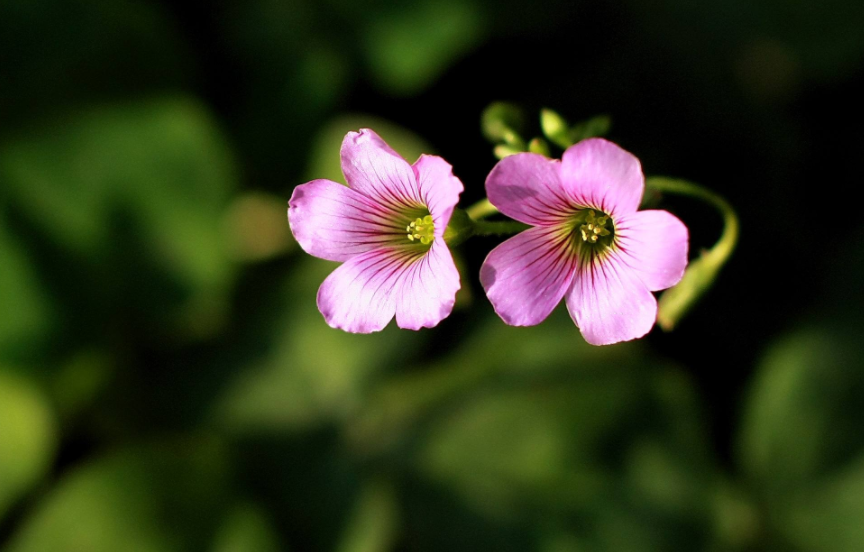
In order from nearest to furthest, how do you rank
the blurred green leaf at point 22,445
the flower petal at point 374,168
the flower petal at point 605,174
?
the flower petal at point 605,174, the flower petal at point 374,168, the blurred green leaf at point 22,445

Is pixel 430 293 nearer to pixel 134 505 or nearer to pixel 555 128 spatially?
pixel 555 128

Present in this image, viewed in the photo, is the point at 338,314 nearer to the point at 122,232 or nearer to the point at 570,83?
the point at 122,232

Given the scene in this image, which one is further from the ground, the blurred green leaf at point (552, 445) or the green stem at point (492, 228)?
the green stem at point (492, 228)

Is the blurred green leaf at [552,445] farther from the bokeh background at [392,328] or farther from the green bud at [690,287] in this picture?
the green bud at [690,287]

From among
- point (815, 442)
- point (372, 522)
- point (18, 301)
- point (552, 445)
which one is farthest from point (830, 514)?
point (18, 301)

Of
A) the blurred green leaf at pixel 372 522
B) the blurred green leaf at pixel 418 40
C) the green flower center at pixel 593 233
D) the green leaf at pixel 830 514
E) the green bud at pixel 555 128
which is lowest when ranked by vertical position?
the blurred green leaf at pixel 372 522

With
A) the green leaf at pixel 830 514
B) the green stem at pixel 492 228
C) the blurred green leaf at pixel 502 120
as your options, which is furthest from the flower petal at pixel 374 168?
the green leaf at pixel 830 514

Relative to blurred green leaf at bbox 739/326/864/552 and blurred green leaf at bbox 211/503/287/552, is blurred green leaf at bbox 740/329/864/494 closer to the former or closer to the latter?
blurred green leaf at bbox 739/326/864/552

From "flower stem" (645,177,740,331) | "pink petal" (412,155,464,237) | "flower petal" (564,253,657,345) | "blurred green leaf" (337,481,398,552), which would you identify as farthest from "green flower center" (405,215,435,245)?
"blurred green leaf" (337,481,398,552)
